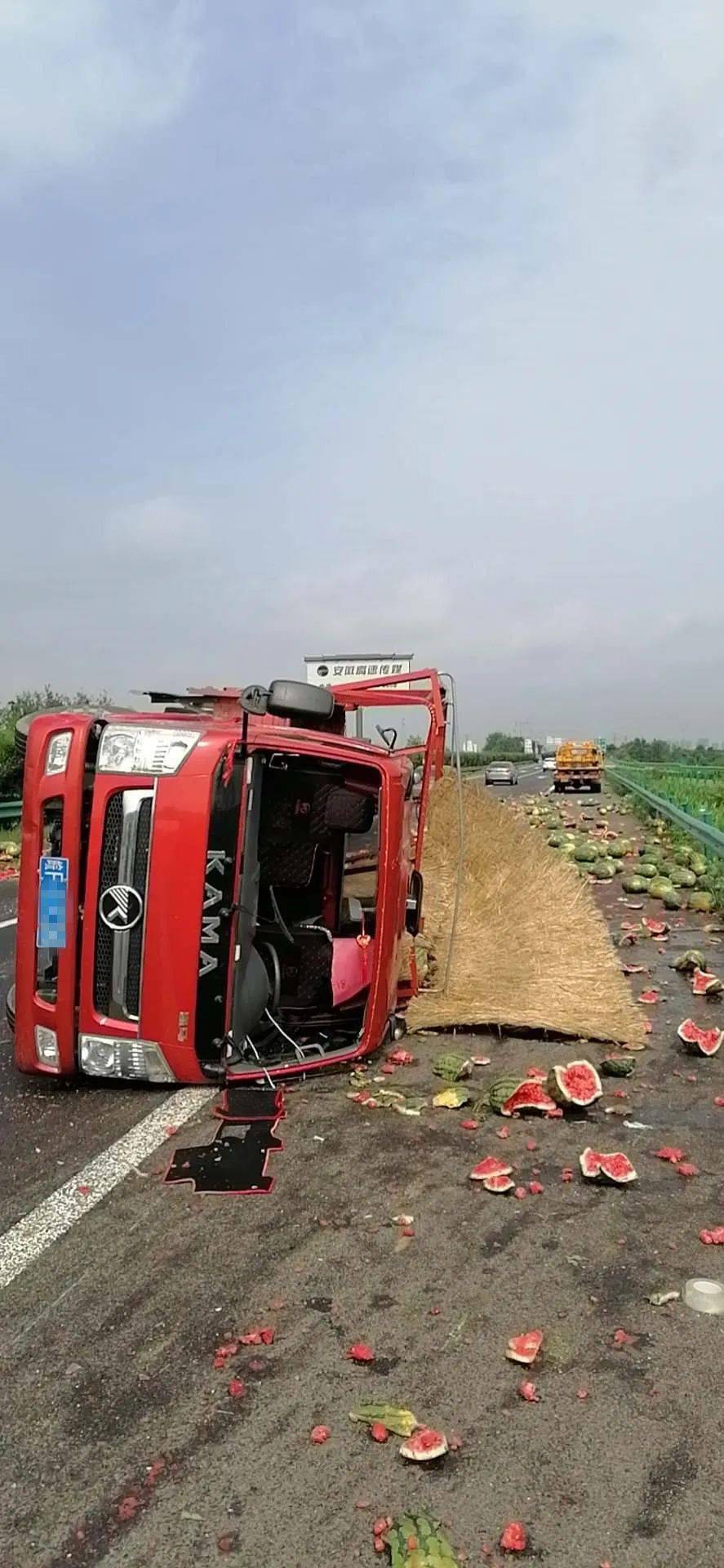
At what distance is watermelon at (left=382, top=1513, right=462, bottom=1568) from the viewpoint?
7.53ft

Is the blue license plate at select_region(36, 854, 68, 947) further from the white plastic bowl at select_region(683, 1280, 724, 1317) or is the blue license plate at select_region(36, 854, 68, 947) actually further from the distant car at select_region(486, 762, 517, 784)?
the distant car at select_region(486, 762, 517, 784)

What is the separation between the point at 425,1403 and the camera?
2871 mm

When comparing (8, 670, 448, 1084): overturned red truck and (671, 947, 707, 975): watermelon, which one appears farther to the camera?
(671, 947, 707, 975): watermelon

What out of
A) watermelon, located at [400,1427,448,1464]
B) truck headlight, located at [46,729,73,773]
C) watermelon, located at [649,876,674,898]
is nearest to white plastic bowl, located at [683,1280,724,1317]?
watermelon, located at [400,1427,448,1464]

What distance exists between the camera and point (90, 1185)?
4.34 metres

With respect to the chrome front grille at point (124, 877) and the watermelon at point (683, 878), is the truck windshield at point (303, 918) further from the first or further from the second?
the watermelon at point (683, 878)

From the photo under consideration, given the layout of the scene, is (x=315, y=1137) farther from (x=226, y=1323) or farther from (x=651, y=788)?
(x=651, y=788)

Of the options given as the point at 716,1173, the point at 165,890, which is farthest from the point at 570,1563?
the point at 165,890

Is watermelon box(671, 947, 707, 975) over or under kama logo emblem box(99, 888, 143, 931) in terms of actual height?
under

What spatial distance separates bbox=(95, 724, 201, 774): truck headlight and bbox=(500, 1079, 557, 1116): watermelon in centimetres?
241

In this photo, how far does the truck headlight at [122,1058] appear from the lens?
5.28 meters

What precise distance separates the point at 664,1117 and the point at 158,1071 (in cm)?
264

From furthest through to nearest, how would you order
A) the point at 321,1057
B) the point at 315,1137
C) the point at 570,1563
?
the point at 321,1057 < the point at 315,1137 < the point at 570,1563

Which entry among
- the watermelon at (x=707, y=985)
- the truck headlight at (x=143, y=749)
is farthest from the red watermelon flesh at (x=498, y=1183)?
the watermelon at (x=707, y=985)
